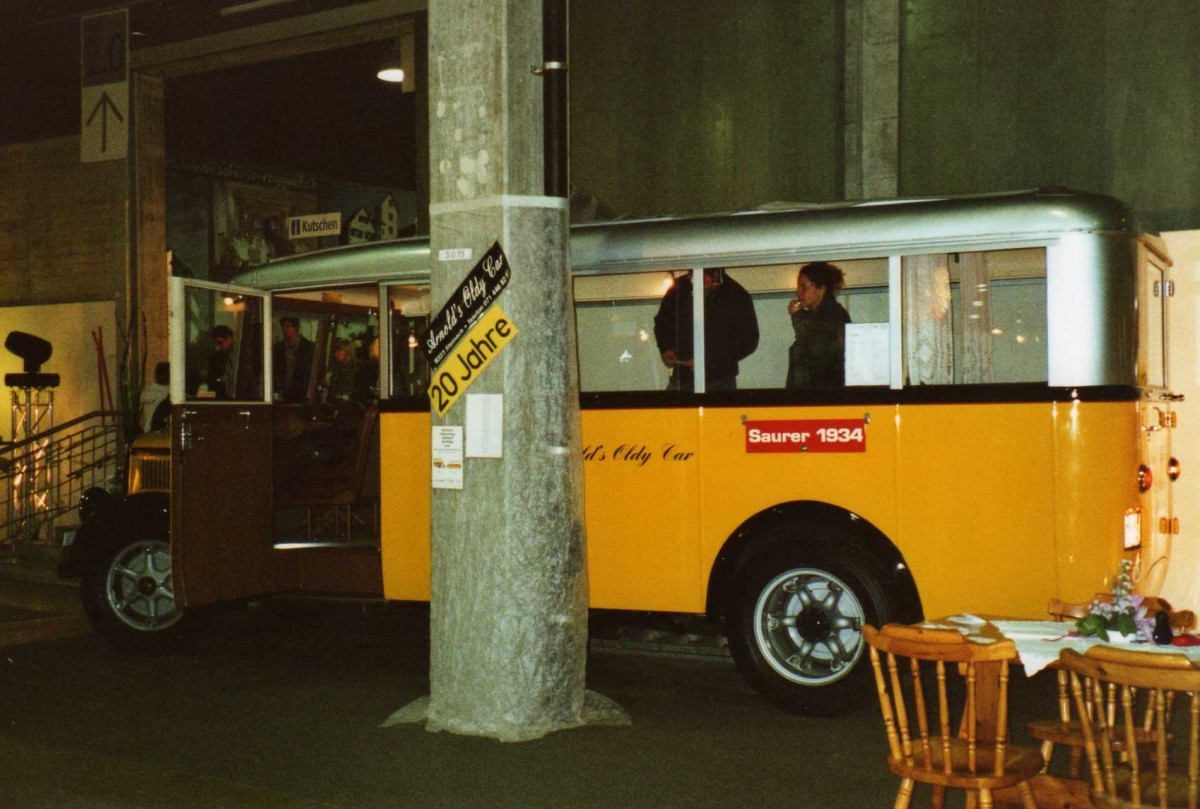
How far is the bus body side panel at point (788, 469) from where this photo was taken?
7246mm

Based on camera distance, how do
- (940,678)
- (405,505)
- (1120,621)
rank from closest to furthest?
1. (940,678)
2. (1120,621)
3. (405,505)

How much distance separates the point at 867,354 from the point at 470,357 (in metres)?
2.19

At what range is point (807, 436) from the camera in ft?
24.4

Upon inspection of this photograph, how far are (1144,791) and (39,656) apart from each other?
7.78m

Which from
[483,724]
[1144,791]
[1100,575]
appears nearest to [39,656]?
[483,724]

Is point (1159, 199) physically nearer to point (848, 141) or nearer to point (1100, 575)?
point (848, 141)

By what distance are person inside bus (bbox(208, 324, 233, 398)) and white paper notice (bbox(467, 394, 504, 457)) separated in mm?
2932

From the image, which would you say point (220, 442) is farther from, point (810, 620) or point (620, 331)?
point (810, 620)

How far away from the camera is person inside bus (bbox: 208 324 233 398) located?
920 centimetres

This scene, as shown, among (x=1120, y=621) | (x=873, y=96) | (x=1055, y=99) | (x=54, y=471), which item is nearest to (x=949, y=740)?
(x=1120, y=621)

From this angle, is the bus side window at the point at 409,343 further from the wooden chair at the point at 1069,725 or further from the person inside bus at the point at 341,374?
the wooden chair at the point at 1069,725

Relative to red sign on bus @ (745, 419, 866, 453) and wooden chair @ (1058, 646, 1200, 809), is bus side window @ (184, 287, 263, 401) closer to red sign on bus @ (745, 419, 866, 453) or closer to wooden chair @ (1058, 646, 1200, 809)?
red sign on bus @ (745, 419, 866, 453)

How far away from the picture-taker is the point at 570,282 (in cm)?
712

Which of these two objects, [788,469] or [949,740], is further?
[788,469]
